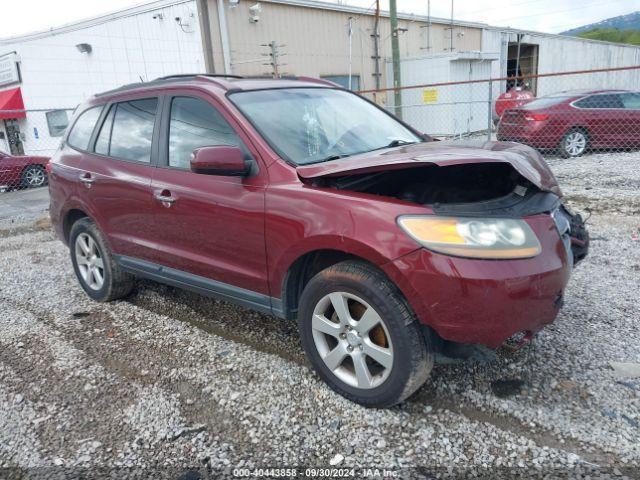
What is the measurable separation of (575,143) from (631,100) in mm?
1464

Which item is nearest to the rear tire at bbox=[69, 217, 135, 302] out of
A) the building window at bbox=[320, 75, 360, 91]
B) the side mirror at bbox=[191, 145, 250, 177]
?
the side mirror at bbox=[191, 145, 250, 177]

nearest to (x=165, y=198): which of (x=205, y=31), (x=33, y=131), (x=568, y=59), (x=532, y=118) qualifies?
(x=532, y=118)

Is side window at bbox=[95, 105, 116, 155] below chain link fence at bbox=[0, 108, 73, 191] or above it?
above

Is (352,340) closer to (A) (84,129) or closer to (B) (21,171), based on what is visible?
(A) (84,129)

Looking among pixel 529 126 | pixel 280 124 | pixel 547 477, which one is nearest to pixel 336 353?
pixel 547 477

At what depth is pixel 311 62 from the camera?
18312 millimetres

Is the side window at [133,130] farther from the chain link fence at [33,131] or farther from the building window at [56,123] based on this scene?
the building window at [56,123]

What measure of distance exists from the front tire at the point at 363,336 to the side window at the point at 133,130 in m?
1.82

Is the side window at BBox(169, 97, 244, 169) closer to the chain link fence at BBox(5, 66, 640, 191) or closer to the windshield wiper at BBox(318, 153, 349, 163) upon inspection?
the windshield wiper at BBox(318, 153, 349, 163)

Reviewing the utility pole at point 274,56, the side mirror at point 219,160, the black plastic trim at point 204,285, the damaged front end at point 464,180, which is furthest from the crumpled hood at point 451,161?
the utility pole at point 274,56

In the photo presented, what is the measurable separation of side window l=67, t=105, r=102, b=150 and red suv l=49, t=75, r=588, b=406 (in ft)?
0.75

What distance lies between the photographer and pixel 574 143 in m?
10.8

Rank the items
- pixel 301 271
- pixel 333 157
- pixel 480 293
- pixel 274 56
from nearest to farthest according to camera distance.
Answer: pixel 480 293
pixel 301 271
pixel 333 157
pixel 274 56

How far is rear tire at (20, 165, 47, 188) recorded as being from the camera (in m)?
13.0
